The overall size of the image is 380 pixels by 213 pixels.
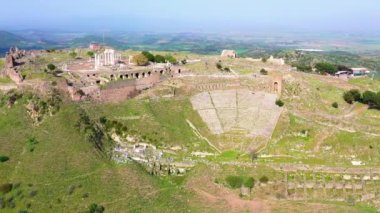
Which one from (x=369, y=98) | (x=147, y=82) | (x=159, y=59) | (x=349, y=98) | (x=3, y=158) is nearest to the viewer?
(x=3, y=158)

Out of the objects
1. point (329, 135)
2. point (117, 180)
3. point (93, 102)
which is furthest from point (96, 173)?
point (329, 135)

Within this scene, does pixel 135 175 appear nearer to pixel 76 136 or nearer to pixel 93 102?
pixel 76 136

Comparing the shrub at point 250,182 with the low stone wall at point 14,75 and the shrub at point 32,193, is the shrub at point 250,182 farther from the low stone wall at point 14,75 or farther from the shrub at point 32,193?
the low stone wall at point 14,75

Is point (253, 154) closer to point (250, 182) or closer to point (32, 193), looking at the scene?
point (250, 182)

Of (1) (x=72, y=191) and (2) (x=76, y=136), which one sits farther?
(2) (x=76, y=136)

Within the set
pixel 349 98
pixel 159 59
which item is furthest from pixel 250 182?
pixel 159 59

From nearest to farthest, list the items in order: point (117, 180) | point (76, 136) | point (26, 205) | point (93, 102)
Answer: point (26, 205), point (117, 180), point (76, 136), point (93, 102)
